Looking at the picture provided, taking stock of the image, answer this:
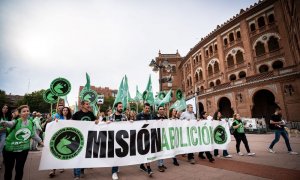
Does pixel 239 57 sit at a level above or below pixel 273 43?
below

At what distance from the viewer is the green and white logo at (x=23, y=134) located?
3.33 meters

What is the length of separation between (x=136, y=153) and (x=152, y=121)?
3.61 feet

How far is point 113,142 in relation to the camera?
4.49 metres

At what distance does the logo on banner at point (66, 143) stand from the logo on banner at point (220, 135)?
5068 mm

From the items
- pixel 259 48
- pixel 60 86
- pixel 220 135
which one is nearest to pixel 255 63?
pixel 259 48

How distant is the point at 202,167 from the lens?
519 centimetres

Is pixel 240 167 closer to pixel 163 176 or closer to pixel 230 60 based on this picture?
pixel 163 176

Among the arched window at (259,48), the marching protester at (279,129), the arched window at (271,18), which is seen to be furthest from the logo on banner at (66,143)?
the arched window at (271,18)

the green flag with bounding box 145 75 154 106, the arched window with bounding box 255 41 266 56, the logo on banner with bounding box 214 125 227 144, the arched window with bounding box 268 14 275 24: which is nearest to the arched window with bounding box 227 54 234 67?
the arched window with bounding box 255 41 266 56

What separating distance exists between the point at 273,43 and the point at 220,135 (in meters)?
22.2

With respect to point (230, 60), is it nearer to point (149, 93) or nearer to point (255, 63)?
point (255, 63)

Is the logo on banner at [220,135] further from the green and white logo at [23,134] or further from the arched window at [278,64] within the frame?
the arched window at [278,64]

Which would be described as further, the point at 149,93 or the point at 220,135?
the point at 149,93

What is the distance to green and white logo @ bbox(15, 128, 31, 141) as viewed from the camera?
3.33m
